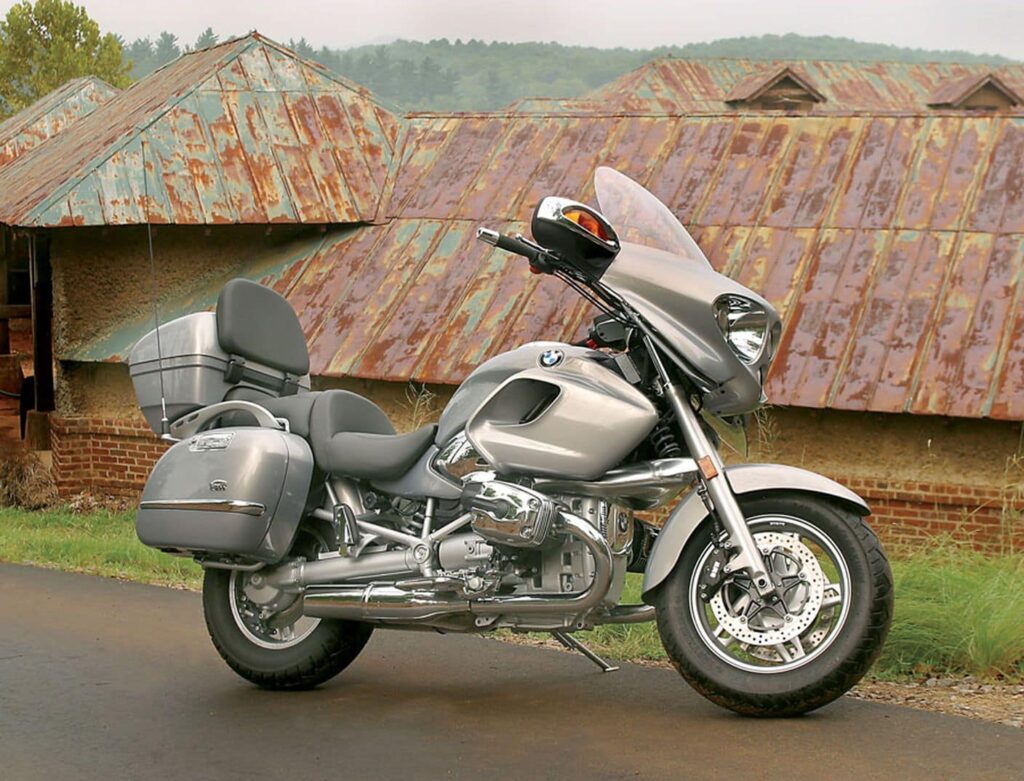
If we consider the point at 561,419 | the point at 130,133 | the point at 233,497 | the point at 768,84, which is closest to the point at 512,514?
the point at 561,419

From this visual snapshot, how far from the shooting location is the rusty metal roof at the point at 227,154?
13141mm

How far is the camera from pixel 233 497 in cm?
582

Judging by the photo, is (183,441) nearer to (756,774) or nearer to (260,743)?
(260,743)

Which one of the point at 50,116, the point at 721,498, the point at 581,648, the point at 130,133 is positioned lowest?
the point at 581,648

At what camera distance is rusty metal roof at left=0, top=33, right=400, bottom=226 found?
1314 centimetres

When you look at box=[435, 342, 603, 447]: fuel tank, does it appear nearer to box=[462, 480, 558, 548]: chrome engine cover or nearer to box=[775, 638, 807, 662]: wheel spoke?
box=[462, 480, 558, 548]: chrome engine cover

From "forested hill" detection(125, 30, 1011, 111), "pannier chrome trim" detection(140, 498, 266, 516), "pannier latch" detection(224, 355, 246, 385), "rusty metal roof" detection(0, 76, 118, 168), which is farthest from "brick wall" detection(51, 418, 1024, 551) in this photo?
"forested hill" detection(125, 30, 1011, 111)

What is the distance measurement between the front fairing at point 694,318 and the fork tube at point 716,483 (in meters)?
0.09

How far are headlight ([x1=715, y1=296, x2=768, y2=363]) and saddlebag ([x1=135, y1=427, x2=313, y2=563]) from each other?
172 cm

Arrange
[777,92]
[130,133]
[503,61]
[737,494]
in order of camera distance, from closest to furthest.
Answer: [737,494]
[130,133]
[777,92]
[503,61]

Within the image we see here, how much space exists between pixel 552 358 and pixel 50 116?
17.8 m

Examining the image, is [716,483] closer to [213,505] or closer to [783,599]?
[783,599]

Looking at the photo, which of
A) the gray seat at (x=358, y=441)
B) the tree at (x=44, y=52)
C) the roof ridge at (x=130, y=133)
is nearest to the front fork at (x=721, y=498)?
the gray seat at (x=358, y=441)

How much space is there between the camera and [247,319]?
20.6 feet
